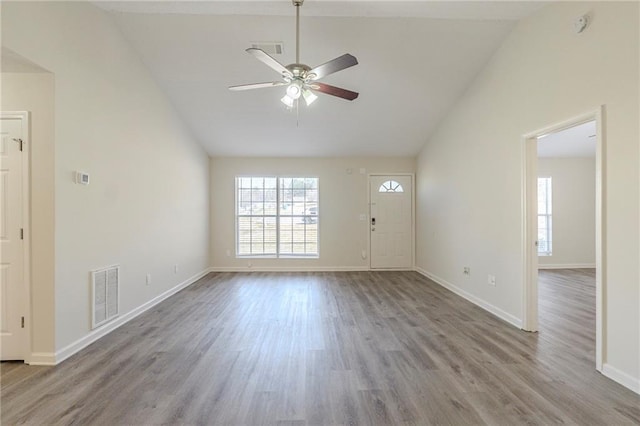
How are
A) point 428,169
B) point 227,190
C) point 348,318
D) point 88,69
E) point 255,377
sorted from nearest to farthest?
point 255,377 < point 88,69 < point 348,318 < point 428,169 < point 227,190

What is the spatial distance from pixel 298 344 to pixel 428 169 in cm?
433

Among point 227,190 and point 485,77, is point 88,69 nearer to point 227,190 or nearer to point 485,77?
point 227,190

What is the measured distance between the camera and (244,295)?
14.7 feet

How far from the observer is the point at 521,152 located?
3.17m

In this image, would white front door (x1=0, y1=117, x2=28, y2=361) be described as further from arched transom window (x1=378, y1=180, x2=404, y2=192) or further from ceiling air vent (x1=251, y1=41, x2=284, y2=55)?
arched transom window (x1=378, y1=180, x2=404, y2=192)

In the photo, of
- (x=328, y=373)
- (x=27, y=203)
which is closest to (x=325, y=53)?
(x=27, y=203)

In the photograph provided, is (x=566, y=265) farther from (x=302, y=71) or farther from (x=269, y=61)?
(x=269, y=61)

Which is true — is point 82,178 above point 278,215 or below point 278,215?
above

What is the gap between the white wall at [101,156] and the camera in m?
2.48

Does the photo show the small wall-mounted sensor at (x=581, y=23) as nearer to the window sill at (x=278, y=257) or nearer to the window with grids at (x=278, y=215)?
the window with grids at (x=278, y=215)

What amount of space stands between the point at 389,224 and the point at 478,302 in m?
2.72

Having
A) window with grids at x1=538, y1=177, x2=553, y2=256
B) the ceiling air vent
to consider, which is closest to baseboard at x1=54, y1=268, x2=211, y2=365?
the ceiling air vent

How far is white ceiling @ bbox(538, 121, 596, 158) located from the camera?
563 centimetres

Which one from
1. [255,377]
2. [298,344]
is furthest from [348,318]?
[255,377]
